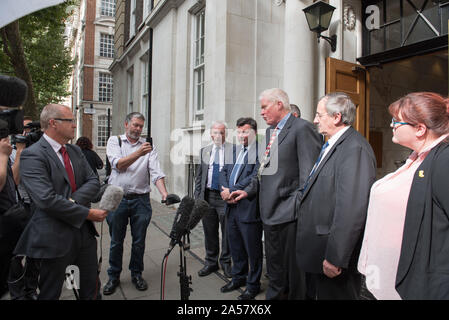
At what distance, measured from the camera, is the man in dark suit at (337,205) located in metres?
1.95

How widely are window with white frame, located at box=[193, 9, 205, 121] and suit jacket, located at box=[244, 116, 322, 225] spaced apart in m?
5.98

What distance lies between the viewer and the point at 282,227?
2896 mm

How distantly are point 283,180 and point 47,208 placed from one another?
1.97m

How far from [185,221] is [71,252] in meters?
0.98

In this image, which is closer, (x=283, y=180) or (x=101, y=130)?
(x=283, y=180)

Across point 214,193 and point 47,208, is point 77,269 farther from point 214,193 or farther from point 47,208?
point 214,193

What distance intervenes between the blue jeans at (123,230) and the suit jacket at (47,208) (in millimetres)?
1280

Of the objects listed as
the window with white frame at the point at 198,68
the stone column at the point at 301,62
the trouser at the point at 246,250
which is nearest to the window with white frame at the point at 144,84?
the window with white frame at the point at 198,68

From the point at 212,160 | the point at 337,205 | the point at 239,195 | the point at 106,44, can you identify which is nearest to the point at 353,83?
the point at 212,160

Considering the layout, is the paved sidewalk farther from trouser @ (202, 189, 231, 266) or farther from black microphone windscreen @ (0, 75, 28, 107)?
black microphone windscreen @ (0, 75, 28, 107)

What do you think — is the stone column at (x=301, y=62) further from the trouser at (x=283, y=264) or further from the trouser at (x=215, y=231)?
the trouser at (x=283, y=264)

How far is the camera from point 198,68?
28.7 ft

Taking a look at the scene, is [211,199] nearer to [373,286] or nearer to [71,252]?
[71,252]

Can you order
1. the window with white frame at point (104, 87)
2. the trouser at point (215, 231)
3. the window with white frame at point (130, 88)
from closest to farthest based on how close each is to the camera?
the trouser at point (215, 231) < the window with white frame at point (130, 88) < the window with white frame at point (104, 87)
